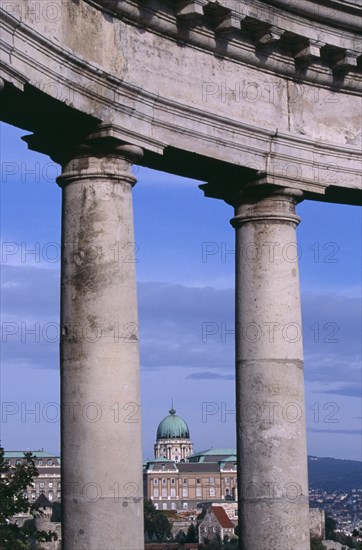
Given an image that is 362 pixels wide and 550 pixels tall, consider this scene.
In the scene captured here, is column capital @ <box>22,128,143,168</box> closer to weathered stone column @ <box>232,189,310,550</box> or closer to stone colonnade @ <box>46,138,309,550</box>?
stone colonnade @ <box>46,138,309,550</box>

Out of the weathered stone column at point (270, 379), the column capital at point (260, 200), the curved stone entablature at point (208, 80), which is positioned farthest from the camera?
the column capital at point (260, 200)

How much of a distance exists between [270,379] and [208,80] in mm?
18308

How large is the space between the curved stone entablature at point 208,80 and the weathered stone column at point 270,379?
3326 millimetres

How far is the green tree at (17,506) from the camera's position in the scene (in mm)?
120062

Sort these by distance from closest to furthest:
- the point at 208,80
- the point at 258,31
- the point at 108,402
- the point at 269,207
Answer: the point at 108,402 → the point at 208,80 → the point at 258,31 → the point at 269,207

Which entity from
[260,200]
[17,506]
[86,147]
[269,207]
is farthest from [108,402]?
[17,506]

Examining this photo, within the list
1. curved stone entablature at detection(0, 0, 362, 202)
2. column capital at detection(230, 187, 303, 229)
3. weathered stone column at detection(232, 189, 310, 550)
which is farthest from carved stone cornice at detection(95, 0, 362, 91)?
weathered stone column at detection(232, 189, 310, 550)

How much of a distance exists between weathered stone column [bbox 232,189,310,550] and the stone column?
11998mm

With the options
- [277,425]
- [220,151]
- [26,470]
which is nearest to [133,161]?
[220,151]

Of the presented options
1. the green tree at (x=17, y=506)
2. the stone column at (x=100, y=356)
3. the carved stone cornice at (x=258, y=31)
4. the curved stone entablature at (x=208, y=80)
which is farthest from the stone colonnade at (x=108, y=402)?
the green tree at (x=17, y=506)

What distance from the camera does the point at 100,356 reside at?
72.2 m

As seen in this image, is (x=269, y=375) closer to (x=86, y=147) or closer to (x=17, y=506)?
(x=86, y=147)

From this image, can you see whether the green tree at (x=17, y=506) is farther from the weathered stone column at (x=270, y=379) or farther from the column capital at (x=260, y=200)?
the column capital at (x=260, y=200)

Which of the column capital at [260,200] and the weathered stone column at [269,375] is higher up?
the column capital at [260,200]
